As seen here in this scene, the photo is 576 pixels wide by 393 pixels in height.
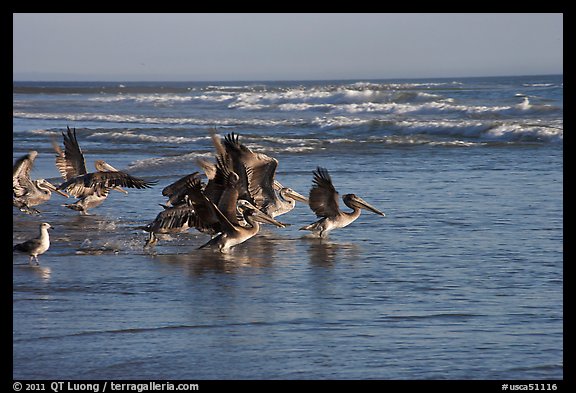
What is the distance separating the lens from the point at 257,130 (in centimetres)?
2900

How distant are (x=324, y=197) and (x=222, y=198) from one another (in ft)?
4.17

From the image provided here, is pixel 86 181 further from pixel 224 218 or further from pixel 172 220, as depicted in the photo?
pixel 224 218

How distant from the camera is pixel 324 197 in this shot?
11445mm

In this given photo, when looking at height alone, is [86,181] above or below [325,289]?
above

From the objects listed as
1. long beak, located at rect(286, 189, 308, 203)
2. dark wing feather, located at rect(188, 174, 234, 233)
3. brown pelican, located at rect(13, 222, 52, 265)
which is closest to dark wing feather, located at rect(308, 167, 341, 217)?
long beak, located at rect(286, 189, 308, 203)

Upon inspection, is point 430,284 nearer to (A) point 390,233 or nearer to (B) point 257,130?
(A) point 390,233

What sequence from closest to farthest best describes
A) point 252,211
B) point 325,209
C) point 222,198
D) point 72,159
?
1. point 222,198
2. point 252,211
3. point 325,209
4. point 72,159

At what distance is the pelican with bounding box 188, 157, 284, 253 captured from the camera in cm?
998

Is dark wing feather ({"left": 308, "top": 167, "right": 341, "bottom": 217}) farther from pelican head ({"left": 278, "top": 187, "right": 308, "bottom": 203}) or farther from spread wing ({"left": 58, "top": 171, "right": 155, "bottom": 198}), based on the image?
spread wing ({"left": 58, "top": 171, "right": 155, "bottom": 198})

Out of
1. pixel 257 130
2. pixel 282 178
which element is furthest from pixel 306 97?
pixel 282 178

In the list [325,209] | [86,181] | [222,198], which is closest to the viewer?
[222,198]

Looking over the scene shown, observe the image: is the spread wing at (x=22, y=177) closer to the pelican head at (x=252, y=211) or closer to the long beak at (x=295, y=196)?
the long beak at (x=295, y=196)

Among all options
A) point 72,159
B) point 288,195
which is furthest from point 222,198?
point 72,159

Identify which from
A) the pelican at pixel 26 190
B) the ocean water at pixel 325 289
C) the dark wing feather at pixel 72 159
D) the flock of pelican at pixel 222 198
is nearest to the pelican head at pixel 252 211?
the flock of pelican at pixel 222 198
